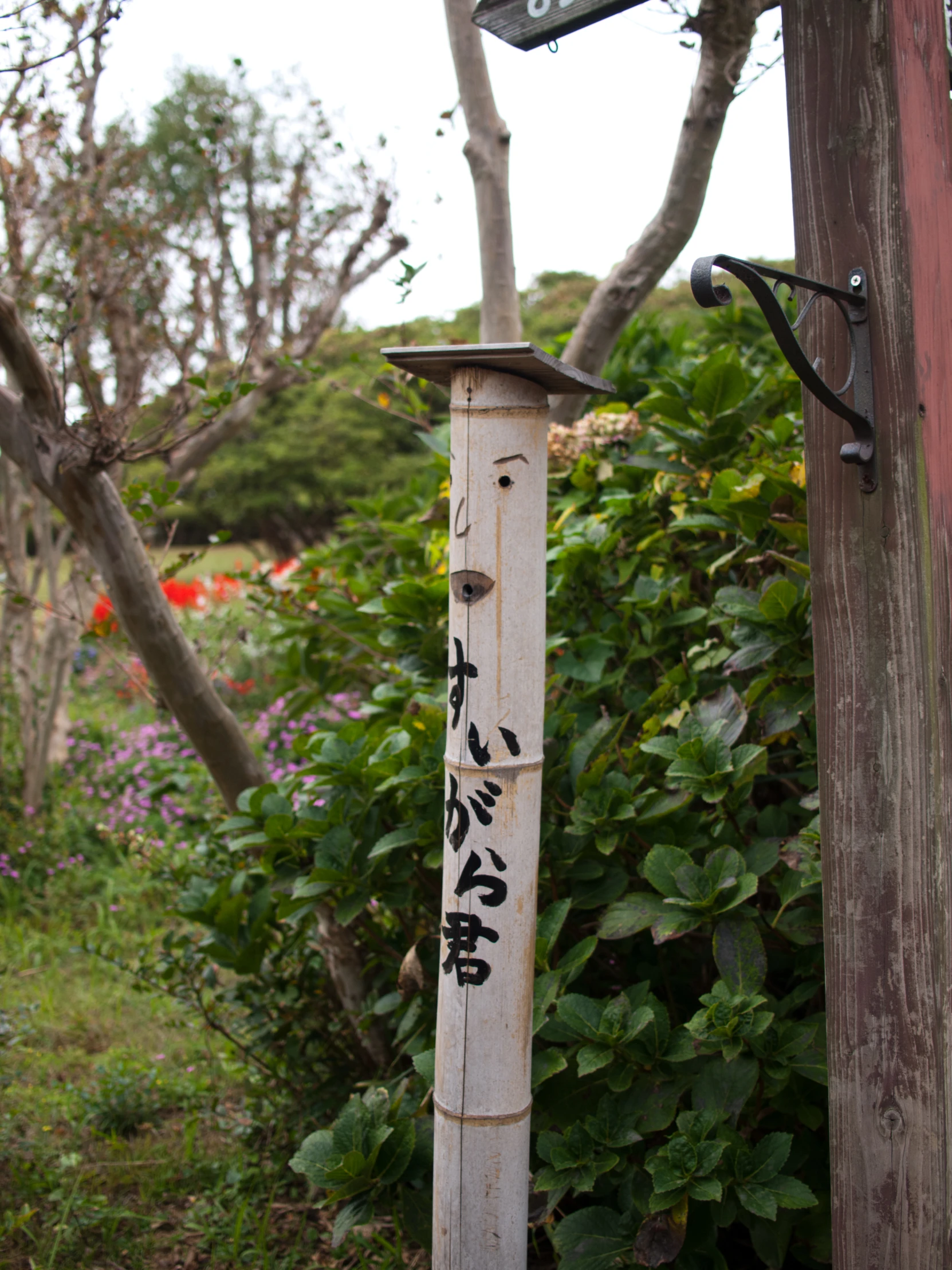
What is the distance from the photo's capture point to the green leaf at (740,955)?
1576mm

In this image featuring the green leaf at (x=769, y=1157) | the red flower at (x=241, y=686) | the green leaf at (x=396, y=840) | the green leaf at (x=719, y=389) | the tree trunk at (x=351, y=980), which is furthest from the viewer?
the red flower at (x=241, y=686)

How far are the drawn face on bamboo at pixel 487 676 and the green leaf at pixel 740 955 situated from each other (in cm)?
44

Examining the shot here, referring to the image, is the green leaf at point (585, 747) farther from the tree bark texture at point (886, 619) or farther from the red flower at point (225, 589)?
the red flower at point (225, 589)

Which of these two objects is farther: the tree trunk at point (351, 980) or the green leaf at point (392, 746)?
the tree trunk at point (351, 980)

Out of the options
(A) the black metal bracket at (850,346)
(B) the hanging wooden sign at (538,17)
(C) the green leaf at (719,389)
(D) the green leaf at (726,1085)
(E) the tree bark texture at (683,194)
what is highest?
(E) the tree bark texture at (683,194)

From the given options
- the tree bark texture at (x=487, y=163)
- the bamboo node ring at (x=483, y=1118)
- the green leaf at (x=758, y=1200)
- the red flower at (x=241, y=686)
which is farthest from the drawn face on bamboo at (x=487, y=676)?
the red flower at (x=241, y=686)

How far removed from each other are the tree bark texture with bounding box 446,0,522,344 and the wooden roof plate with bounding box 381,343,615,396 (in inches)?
59.9

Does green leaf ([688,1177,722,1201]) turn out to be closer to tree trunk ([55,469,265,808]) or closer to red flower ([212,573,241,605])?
tree trunk ([55,469,265,808])

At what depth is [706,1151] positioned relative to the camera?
4.78ft

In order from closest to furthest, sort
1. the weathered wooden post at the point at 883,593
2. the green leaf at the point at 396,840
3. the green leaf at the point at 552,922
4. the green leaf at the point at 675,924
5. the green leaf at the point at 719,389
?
1. the weathered wooden post at the point at 883,593
2. the green leaf at the point at 675,924
3. the green leaf at the point at 552,922
4. the green leaf at the point at 396,840
5. the green leaf at the point at 719,389

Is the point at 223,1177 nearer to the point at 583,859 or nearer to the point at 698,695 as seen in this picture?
the point at 583,859

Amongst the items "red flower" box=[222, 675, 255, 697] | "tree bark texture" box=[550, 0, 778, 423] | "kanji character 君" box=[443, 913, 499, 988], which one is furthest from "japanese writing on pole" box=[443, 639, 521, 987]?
"red flower" box=[222, 675, 255, 697]

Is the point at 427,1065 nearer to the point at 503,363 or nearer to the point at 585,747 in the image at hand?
the point at 585,747

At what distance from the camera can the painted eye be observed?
140cm
